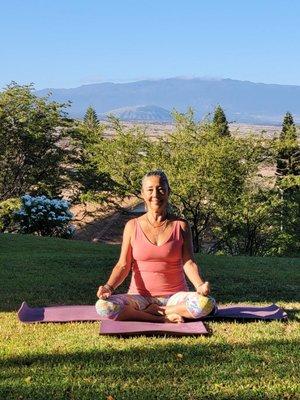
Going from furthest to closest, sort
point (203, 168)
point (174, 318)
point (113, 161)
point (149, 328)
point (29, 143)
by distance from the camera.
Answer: point (29, 143), point (113, 161), point (203, 168), point (174, 318), point (149, 328)

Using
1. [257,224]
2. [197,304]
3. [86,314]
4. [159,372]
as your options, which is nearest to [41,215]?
[257,224]

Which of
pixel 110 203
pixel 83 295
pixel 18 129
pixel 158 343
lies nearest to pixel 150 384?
pixel 158 343

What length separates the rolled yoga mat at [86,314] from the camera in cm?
620

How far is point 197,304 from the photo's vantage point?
5.84 m

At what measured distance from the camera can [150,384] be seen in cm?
417

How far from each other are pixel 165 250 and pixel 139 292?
1.87 feet

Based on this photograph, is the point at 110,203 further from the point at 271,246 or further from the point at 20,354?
the point at 20,354

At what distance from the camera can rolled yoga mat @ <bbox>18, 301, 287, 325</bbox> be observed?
620cm

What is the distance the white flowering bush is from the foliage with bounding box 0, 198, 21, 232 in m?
0.32

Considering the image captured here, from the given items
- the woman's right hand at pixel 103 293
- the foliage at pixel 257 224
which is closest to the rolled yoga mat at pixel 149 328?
the woman's right hand at pixel 103 293

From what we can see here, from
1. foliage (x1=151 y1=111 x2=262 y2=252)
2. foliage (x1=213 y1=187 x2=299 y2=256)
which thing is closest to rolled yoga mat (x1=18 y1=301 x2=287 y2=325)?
foliage (x1=151 y1=111 x2=262 y2=252)

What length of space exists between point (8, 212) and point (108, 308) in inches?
713

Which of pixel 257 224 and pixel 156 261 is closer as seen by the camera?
pixel 156 261

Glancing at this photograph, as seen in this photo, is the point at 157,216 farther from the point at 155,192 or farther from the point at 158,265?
the point at 158,265
